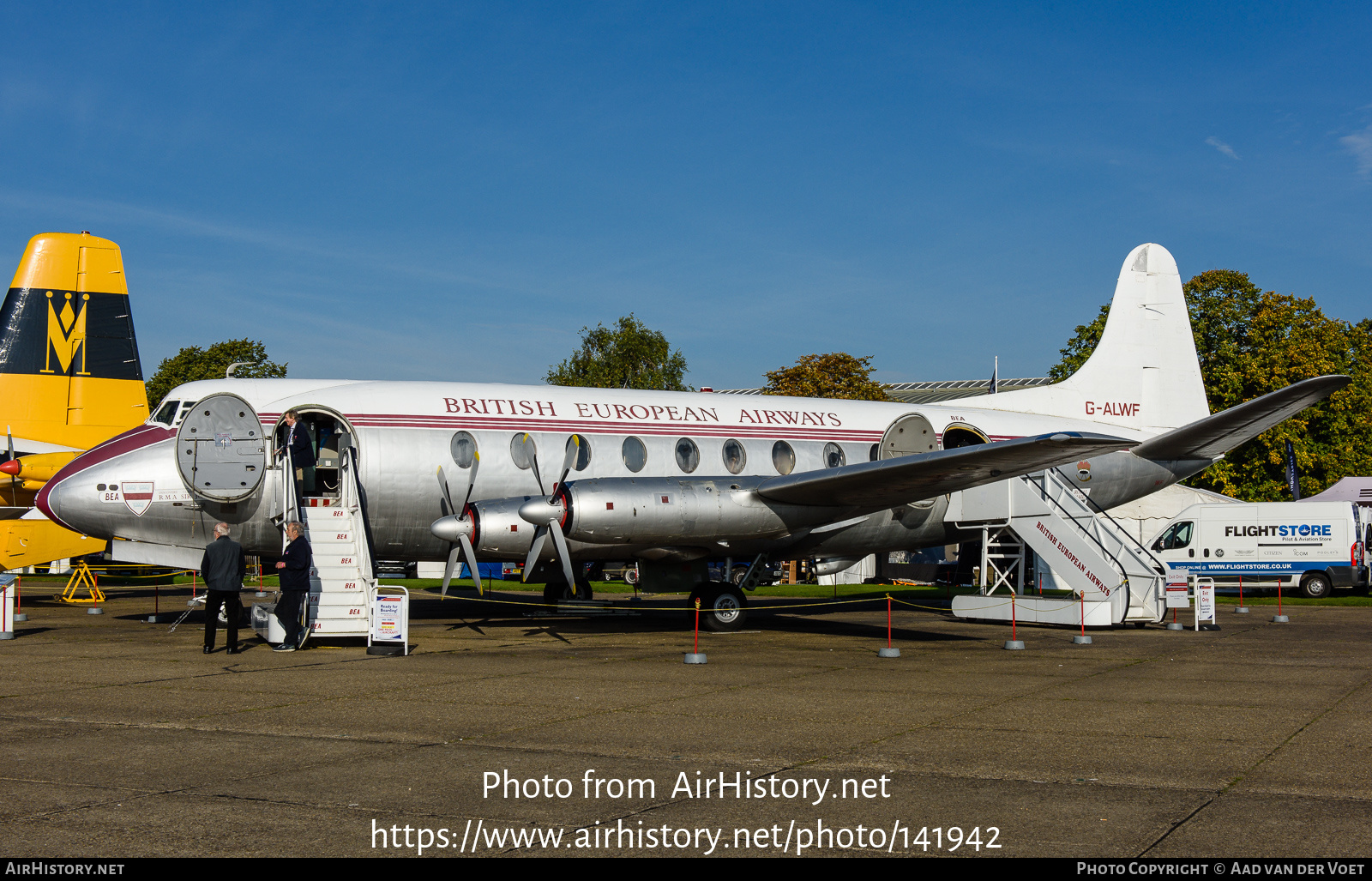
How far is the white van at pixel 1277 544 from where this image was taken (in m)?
30.4

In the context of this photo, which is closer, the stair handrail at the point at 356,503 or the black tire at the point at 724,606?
the stair handrail at the point at 356,503

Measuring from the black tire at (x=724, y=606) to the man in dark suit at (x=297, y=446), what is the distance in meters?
7.02

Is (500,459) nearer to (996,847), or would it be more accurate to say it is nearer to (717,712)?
(717,712)

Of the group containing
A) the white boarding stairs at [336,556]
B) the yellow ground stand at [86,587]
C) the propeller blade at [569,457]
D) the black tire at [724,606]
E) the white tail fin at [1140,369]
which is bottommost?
the yellow ground stand at [86,587]

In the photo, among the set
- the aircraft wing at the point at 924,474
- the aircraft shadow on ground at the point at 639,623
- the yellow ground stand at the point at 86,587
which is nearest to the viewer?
the aircraft wing at the point at 924,474

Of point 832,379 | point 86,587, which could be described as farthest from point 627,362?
point 86,587

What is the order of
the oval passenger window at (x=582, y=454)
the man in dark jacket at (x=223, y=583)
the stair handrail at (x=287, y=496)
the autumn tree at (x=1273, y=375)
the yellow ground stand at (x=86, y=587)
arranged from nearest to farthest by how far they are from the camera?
the man in dark jacket at (x=223, y=583) → the stair handrail at (x=287, y=496) → the oval passenger window at (x=582, y=454) → the yellow ground stand at (x=86, y=587) → the autumn tree at (x=1273, y=375)

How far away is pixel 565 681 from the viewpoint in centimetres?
1218

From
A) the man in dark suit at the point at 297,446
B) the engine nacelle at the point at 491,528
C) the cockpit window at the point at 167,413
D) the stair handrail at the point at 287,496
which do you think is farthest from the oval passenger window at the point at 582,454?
the cockpit window at the point at 167,413

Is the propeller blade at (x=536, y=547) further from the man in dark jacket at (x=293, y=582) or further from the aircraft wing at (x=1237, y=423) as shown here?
the aircraft wing at (x=1237, y=423)

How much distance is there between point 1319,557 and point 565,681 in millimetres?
27066

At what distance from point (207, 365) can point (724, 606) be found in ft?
163

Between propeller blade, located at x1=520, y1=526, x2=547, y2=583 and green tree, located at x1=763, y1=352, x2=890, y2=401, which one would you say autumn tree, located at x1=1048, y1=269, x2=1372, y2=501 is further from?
propeller blade, located at x1=520, y1=526, x2=547, y2=583
